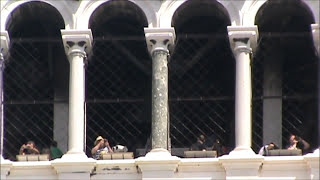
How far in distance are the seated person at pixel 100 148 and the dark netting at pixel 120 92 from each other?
1.22 metres

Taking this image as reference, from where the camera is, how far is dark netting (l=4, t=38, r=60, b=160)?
46906mm

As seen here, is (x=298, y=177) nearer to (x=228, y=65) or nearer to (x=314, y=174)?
(x=314, y=174)

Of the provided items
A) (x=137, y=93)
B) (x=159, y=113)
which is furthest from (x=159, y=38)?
(x=137, y=93)

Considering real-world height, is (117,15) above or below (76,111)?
above

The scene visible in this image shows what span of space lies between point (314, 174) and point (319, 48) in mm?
2289

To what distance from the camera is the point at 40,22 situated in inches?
1836

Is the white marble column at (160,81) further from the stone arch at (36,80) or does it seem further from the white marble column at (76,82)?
the stone arch at (36,80)

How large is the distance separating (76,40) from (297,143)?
413 centimetres

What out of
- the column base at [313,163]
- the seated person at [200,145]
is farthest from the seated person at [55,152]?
the column base at [313,163]

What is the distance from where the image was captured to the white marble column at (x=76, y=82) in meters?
44.9

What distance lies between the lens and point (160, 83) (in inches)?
1778

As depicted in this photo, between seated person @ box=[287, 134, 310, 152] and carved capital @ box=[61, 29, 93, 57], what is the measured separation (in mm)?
3791

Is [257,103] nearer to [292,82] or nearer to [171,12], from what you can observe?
[292,82]

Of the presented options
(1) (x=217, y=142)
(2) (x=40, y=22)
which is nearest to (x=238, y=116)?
(1) (x=217, y=142)
